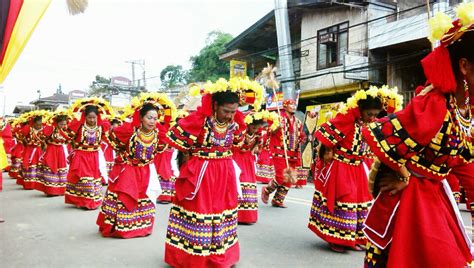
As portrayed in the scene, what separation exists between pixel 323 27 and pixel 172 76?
80.8 feet

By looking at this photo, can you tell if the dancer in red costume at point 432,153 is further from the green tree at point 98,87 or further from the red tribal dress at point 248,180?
the green tree at point 98,87

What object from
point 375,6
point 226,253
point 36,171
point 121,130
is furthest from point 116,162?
point 375,6

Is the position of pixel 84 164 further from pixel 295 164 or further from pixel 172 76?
pixel 172 76

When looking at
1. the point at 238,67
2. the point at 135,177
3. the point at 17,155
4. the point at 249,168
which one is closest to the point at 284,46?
the point at 238,67

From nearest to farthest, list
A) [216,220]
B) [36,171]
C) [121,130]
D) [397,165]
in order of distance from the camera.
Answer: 1. [397,165]
2. [216,220]
3. [121,130]
4. [36,171]

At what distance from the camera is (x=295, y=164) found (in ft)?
29.9

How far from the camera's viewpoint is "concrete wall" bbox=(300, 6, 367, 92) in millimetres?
16766

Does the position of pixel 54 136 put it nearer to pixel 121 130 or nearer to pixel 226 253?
pixel 121 130

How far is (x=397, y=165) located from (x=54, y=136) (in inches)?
395

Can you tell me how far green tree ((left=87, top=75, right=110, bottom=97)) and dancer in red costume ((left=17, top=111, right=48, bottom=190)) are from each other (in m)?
31.4

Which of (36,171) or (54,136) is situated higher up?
(54,136)

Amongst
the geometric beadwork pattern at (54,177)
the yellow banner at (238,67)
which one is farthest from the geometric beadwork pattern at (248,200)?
the yellow banner at (238,67)

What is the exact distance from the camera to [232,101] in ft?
15.0

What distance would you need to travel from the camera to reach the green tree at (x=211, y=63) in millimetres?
31625
